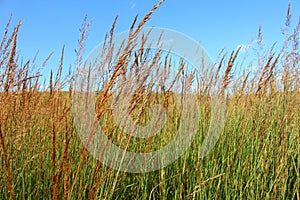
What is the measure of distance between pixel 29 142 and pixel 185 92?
3.33 feet

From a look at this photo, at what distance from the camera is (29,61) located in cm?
195

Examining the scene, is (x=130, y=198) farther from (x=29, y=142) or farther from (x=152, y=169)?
(x=29, y=142)

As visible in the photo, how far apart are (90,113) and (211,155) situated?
0.78 m

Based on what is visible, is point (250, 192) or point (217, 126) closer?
point (250, 192)

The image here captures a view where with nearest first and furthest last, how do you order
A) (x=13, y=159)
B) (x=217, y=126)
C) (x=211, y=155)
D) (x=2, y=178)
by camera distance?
(x=2, y=178) → (x=13, y=159) → (x=211, y=155) → (x=217, y=126)

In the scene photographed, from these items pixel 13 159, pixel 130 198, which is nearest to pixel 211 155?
pixel 130 198

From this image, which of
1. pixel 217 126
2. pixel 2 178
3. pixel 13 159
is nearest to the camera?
pixel 2 178

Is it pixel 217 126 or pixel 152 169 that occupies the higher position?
pixel 217 126

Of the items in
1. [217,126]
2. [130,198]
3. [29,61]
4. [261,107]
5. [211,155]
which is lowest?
[130,198]

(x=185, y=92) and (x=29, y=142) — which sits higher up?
(x=185, y=92)

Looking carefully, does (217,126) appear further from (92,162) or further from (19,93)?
(19,93)

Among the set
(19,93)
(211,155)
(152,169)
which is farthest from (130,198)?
(19,93)

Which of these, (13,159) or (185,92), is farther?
(185,92)

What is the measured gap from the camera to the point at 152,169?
152 centimetres
